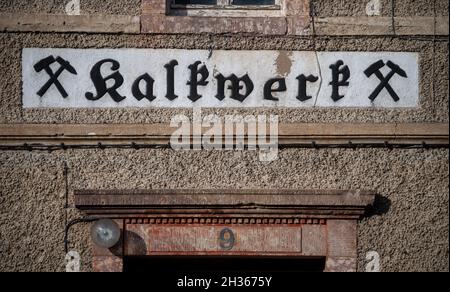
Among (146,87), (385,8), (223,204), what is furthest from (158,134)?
(385,8)

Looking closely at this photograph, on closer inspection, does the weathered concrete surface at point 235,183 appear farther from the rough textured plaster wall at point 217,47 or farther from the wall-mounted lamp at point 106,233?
the rough textured plaster wall at point 217,47

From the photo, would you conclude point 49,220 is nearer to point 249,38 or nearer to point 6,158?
point 6,158

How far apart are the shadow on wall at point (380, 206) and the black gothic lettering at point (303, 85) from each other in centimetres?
98

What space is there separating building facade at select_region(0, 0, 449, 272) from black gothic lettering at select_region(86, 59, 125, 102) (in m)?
0.01

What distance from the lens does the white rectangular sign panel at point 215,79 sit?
7348mm

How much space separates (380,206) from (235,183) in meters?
1.17

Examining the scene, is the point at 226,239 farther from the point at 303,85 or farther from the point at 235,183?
the point at 303,85

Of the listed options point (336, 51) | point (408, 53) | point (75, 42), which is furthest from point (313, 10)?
point (75, 42)

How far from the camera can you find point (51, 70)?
735 centimetres

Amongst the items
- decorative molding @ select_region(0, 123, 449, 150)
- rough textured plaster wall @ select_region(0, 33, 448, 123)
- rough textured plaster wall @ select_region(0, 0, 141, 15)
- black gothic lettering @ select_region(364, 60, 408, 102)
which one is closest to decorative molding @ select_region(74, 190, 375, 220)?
decorative molding @ select_region(0, 123, 449, 150)

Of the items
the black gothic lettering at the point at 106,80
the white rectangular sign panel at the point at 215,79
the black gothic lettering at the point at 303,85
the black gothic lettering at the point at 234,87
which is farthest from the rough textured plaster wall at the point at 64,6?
the black gothic lettering at the point at 303,85

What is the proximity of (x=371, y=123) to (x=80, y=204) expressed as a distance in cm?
240

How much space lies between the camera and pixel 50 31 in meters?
7.36

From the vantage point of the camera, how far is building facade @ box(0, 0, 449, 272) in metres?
7.18
